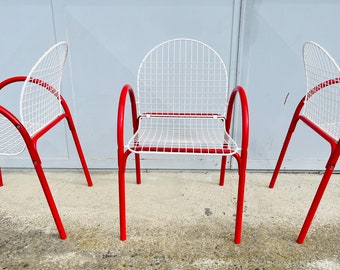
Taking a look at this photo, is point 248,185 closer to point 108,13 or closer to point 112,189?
point 112,189

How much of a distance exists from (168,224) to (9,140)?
911 mm

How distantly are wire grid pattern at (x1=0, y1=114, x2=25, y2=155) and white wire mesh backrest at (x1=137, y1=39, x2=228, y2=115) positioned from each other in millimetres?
683

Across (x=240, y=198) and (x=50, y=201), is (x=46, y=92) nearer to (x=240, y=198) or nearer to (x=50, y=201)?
(x=50, y=201)

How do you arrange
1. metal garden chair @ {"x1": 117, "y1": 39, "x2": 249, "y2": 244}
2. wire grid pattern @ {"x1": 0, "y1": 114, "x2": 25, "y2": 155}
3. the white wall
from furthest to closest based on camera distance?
1. the white wall
2. metal garden chair @ {"x1": 117, "y1": 39, "x2": 249, "y2": 244}
3. wire grid pattern @ {"x1": 0, "y1": 114, "x2": 25, "y2": 155}

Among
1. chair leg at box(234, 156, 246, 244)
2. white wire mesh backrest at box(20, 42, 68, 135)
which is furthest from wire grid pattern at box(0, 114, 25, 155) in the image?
chair leg at box(234, 156, 246, 244)

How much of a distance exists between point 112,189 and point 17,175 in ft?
2.36

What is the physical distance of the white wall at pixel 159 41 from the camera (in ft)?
5.91

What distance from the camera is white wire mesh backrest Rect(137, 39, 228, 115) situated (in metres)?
1.84

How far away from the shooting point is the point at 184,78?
1.89 metres

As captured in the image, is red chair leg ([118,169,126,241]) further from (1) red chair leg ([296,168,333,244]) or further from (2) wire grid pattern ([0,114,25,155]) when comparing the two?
(1) red chair leg ([296,168,333,244])

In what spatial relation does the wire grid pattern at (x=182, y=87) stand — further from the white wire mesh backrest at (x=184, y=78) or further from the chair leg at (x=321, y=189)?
the chair leg at (x=321, y=189)

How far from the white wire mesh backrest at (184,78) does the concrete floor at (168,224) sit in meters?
0.53

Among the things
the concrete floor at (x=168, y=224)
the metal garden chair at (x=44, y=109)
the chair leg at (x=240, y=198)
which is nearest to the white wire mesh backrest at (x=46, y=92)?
the metal garden chair at (x=44, y=109)

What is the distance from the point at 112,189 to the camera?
193cm
